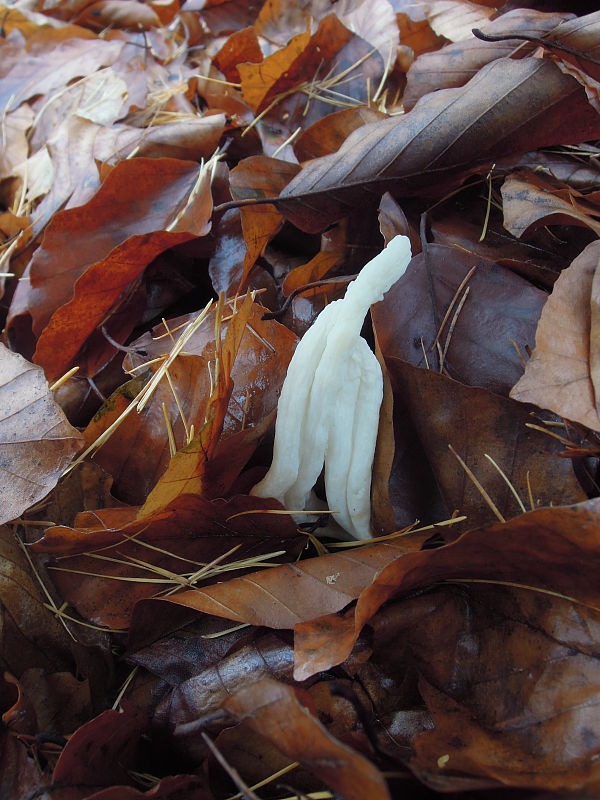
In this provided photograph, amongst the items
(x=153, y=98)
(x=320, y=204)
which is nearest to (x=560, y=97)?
(x=320, y=204)

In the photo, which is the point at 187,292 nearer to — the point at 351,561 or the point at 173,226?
the point at 173,226

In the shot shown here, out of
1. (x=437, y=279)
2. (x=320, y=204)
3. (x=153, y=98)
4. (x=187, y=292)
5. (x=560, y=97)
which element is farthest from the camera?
(x=153, y=98)

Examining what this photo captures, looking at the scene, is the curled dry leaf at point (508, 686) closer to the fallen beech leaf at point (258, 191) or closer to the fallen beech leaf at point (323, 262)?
the fallen beech leaf at point (323, 262)

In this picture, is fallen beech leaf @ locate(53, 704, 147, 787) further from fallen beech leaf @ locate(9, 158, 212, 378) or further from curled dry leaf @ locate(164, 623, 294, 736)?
fallen beech leaf @ locate(9, 158, 212, 378)

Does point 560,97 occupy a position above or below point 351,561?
above

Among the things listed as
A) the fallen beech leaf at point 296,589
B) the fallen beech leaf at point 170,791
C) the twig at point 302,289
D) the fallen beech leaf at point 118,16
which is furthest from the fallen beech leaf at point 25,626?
the fallen beech leaf at point 118,16
